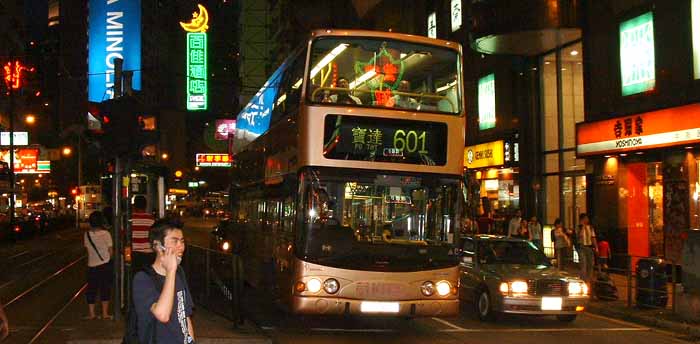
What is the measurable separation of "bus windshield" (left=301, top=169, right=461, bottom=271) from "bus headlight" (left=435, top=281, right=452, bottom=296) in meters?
0.30

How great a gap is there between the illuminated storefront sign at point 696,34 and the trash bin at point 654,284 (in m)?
5.66

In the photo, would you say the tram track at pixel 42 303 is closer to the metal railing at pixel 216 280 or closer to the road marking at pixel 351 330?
the metal railing at pixel 216 280

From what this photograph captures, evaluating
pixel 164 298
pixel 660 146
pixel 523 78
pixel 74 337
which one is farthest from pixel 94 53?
pixel 164 298

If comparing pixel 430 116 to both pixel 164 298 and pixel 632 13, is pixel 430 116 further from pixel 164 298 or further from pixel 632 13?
pixel 632 13

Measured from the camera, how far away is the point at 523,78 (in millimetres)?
25922

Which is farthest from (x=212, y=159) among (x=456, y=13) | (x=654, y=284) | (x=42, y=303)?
(x=654, y=284)

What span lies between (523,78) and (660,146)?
8.32m

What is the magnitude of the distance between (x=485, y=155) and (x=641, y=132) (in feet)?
30.4

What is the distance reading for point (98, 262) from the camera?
455 inches

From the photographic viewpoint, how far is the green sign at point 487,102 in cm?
2747

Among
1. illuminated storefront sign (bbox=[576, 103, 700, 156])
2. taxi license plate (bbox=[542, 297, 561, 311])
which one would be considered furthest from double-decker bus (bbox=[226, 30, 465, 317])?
illuminated storefront sign (bbox=[576, 103, 700, 156])

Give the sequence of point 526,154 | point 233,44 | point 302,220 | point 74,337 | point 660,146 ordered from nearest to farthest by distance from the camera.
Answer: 1. point 74,337
2. point 302,220
3. point 660,146
4. point 526,154
5. point 233,44

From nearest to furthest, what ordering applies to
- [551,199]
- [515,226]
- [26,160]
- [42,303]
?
[42,303] → [515,226] → [551,199] → [26,160]

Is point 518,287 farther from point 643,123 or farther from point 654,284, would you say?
point 643,123
